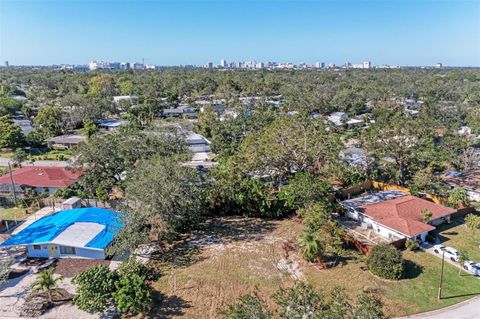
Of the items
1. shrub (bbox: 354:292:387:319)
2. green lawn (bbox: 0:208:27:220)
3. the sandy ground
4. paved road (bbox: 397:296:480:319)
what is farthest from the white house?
shrub (bbox: 354:292:387:319)

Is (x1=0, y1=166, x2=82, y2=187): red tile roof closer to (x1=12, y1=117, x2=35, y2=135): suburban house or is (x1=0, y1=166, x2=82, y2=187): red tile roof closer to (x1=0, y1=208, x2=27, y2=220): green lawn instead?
(x1=0, y1=208, x2=27, y2=220): green lawn

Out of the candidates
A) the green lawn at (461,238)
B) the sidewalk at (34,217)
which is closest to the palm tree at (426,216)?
the green lawn at (461,238)

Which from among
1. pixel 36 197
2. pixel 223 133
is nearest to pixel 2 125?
pixel 36 197

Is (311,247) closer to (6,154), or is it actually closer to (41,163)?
(41,163)

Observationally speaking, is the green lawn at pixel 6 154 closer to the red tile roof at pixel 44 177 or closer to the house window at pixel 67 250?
the red tile roof at pixel 44 177

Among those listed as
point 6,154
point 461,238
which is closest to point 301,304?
point 461,238

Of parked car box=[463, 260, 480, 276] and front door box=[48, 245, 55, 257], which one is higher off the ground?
front door box=[48, 245, 55, 257]
